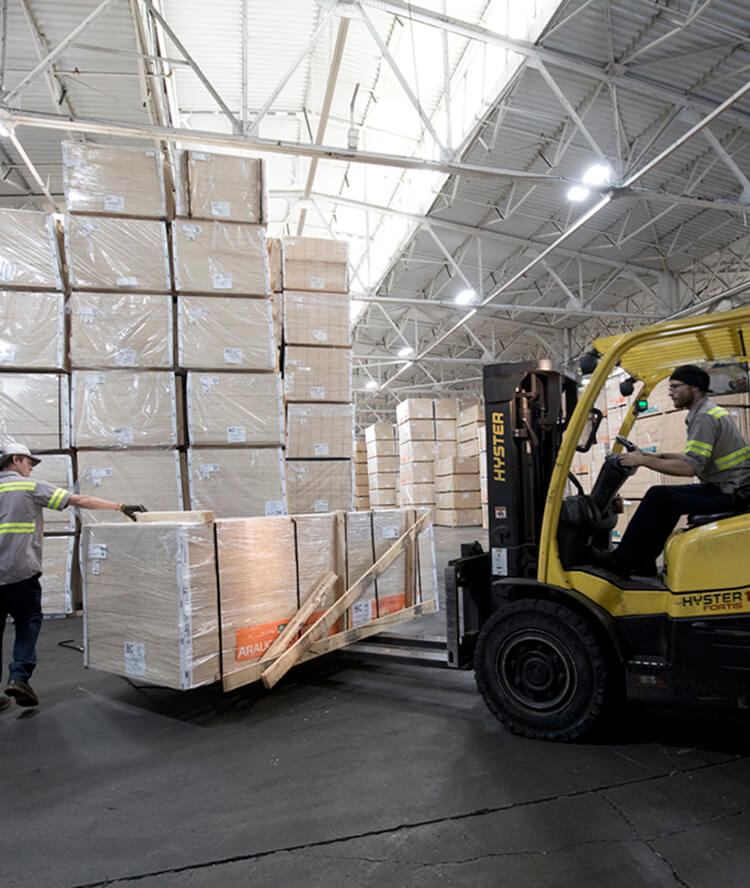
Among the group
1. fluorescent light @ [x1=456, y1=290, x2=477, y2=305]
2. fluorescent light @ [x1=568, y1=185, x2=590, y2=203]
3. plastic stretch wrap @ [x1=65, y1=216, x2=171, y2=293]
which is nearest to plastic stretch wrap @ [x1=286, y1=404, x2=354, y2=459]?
plastic stretch wrap @ [x1=65, y1=216, x2=171, y2=293]

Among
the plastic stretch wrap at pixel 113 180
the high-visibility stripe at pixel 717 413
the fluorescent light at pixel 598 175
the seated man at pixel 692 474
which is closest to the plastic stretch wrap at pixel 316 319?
the plastic stretch wrap at pixel 113 180

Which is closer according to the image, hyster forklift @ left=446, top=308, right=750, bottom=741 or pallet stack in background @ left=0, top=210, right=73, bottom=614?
hyster forklift @ left=446, top=308, right=750, bottom=741

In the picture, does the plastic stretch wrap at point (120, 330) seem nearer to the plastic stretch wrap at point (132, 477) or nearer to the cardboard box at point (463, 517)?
the plastic stretch wrap at point (132, 477)

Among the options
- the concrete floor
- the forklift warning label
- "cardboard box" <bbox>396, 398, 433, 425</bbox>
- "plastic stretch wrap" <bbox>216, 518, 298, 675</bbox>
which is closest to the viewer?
the concrete floor

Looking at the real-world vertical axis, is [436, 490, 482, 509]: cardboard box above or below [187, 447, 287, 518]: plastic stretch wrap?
below

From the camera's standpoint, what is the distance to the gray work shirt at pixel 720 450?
2883 millimetres

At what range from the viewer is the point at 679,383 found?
309 centimetres

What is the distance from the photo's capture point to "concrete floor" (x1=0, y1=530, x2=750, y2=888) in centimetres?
193

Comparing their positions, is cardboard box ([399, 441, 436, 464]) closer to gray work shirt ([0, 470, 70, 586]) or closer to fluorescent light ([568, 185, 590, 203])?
fluorescent light ([568, 185, 590, 203])

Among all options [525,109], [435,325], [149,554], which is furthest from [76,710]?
[435,325]

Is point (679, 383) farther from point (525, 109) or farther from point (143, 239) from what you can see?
point (525, 109)

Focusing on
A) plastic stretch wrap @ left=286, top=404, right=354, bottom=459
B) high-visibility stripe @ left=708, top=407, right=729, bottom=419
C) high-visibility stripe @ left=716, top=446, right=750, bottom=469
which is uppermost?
plastic stretch wrap @ left=286, top=404, right=354, bottom=459

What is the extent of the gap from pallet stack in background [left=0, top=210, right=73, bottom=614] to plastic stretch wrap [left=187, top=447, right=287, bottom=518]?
1400mm

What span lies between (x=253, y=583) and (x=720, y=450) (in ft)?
8.54
